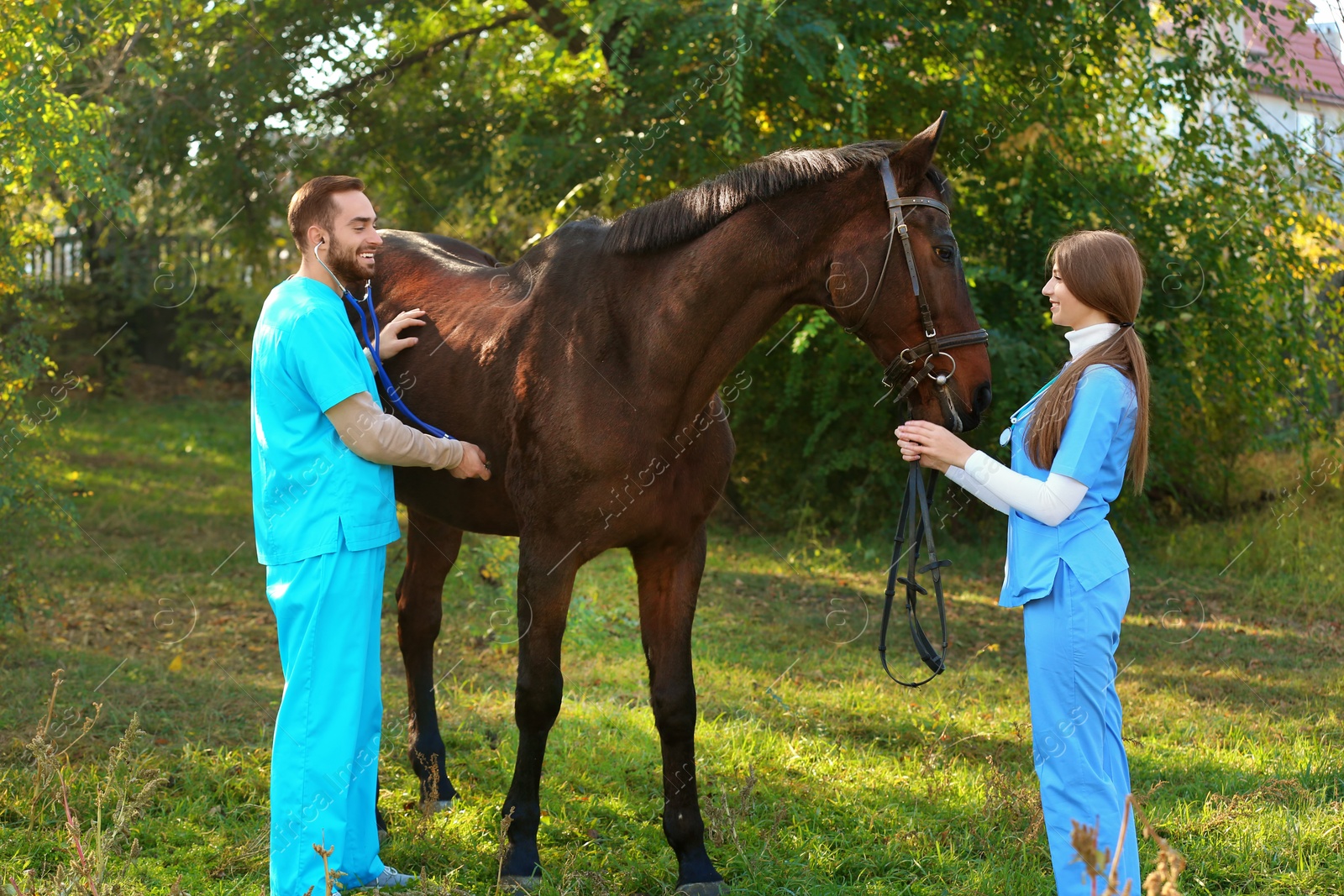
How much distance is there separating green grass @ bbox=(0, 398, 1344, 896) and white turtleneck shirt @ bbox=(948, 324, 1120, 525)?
1373mm

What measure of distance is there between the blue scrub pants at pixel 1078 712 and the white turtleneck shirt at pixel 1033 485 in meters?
0.16

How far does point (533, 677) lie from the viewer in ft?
11.0

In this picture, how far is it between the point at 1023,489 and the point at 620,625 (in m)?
4.59

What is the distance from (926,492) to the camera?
3.03 meters

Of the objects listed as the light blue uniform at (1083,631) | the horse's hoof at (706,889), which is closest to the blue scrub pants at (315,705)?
the horse's hoof at (706,889)

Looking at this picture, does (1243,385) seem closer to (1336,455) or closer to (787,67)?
(1336,455)

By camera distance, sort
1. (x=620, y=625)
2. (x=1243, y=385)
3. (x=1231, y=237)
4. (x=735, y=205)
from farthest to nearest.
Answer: (x=1243, y=385)
(x=1231, y=237)
(x=620, y=625)
(x=735, y=205)

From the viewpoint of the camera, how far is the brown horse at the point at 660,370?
9.59ft

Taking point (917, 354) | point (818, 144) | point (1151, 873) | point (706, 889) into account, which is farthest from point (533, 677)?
point (818, 144)

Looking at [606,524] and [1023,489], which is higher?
[1023,489]

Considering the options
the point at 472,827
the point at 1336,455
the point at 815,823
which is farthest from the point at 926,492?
the point at 1336,455

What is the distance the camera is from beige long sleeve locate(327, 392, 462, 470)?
2.93 metres

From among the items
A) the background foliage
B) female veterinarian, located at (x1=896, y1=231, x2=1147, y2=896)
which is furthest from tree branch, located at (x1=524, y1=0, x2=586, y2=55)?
female veterinarian, located at (x1=896, y1=231, x2=1147, y2=896)

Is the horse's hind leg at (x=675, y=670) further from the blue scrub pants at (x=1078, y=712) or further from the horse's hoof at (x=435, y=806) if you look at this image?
the blue scrub pants at (x=1078, y=712)
